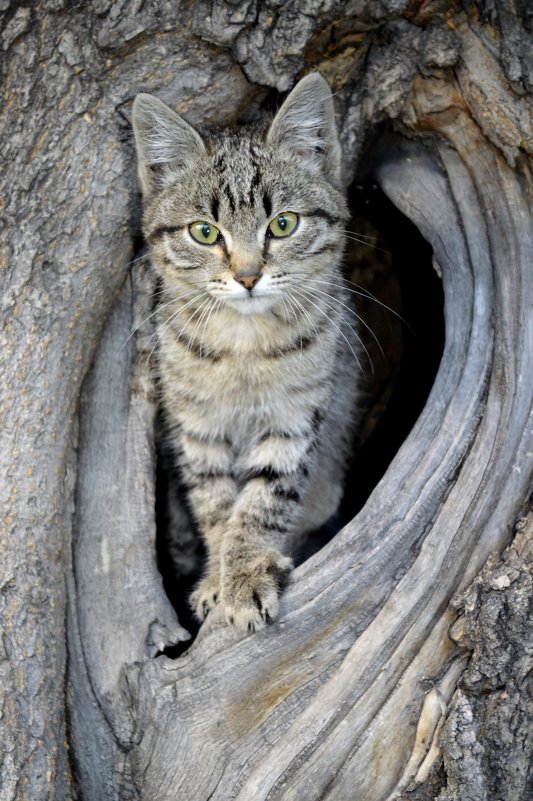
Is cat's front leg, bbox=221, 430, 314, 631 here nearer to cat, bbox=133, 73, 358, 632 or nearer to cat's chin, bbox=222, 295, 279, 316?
cat, bbox=133, 73, 358, 632

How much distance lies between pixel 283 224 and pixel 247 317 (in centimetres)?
39

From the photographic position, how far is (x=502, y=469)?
307cm

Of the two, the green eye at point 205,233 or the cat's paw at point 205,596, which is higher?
the green eye at point 205,233

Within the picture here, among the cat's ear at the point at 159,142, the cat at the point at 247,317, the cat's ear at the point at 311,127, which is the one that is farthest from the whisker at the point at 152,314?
the cat's ear at the point at 311,127

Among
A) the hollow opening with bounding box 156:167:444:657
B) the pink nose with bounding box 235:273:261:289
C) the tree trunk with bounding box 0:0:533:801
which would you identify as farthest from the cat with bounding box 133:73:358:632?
the hollow opening with bounding box 156:167:444:657

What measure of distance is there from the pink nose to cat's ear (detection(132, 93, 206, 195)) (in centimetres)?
57

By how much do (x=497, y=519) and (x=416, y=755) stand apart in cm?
85

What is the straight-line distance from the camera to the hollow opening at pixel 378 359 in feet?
13.9

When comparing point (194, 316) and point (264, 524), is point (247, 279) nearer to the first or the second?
point (194, 316)

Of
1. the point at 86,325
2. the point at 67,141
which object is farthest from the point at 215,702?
the point at 67,141

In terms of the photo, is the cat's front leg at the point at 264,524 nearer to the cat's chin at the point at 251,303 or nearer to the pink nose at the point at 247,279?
the cat's chin at the point at 251,303

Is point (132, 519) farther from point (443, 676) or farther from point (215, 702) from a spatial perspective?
point (443, 676)

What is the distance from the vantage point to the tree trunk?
114 inches

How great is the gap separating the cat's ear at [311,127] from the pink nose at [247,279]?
641 mm
